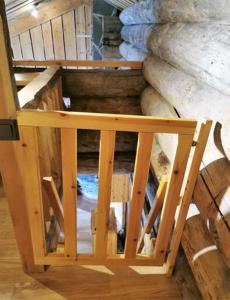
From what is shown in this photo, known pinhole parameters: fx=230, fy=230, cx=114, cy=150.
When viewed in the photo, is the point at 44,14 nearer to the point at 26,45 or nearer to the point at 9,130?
the point at 26,45

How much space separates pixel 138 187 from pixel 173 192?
17 centimetres

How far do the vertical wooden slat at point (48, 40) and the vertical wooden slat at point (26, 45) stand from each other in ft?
1.05

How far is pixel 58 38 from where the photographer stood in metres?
4.87

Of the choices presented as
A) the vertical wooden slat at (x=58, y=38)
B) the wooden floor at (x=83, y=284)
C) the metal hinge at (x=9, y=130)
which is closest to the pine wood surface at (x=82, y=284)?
the wooden floor at (x=83, y=284)

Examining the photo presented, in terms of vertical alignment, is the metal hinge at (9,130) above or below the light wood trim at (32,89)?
above

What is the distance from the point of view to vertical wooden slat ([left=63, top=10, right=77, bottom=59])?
4.71 m

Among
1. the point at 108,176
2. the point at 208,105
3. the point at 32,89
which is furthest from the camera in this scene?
the point at 32,89

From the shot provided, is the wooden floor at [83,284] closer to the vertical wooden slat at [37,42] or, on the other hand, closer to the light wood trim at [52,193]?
the light wood trim at [52,193]

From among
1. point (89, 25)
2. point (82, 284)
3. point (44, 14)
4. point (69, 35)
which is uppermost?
point (44, 14)

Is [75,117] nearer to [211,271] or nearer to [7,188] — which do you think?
[7,188]

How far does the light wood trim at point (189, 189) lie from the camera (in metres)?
0.91

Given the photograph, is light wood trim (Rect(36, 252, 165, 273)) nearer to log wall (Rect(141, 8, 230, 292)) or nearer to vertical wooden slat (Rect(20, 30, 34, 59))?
log wall (Rect(141, 8, 230, 292))

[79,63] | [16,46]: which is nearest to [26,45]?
[16,46]

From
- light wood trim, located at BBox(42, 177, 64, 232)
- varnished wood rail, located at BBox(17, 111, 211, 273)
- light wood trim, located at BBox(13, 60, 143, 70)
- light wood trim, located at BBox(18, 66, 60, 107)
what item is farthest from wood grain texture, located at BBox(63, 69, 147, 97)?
varnished wood rail, located at BBox(17, 111, 211, 273)
